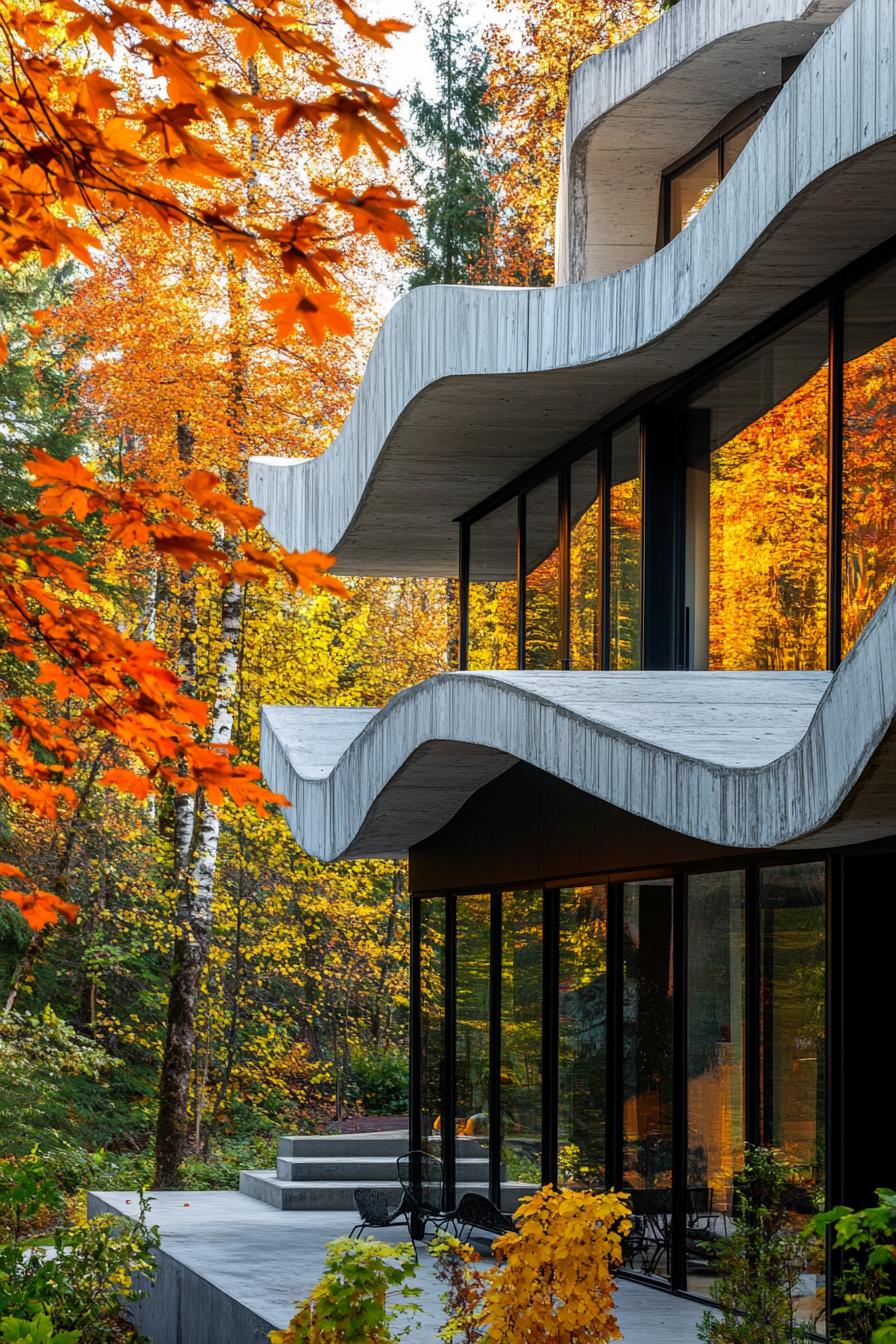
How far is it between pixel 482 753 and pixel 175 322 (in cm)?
1307

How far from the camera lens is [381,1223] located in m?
14.3

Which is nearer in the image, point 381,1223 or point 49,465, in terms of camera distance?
point 49,465

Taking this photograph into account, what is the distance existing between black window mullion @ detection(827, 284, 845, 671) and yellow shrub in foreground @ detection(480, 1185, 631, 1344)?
413 centimetres

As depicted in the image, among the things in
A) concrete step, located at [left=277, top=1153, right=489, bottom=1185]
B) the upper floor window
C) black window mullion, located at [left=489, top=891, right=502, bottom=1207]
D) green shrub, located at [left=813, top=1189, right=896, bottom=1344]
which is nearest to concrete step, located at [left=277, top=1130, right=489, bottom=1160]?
concrete step, located at [left=277, top=1153, right=489, bottom=1185]

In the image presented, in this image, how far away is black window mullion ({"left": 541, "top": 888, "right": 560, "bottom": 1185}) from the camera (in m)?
13.7

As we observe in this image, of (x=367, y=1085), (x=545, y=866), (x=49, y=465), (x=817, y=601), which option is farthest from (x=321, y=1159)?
(x=49, y=465)

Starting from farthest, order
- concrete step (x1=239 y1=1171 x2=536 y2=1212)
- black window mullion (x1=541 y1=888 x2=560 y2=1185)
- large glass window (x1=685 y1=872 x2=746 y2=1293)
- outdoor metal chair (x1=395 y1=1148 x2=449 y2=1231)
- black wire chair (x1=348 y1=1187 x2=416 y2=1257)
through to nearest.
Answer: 1. concrete step (x1=239 y1=1171 x2=536 y2=1212)
2. outdoor metal chair (x1=395 y1=1148 x2=449 y2=1231)
3. black wire chair (x1=348 y1=1187 x2=416 y2=1257)
4. black window mullion (x1=541 y1=888 x2=560 y2=1185)
5. large glass window (x1=685 y1=872 x2=746 y2=1293)

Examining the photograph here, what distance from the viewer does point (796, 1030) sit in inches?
384

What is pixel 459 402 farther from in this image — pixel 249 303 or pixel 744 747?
pixel 249 303

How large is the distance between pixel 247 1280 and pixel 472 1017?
4.00 metres

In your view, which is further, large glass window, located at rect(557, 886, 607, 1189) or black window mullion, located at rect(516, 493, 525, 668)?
black window mullion, located at rect(516, 493, 525, 668)

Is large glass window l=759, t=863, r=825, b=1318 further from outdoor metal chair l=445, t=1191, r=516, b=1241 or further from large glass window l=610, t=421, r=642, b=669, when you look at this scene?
outdoor metal chair l=445, t=1191, r=516, b=1241

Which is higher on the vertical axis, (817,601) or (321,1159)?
(817,601)

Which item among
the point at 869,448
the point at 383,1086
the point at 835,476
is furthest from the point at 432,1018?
the point at 383,1086
